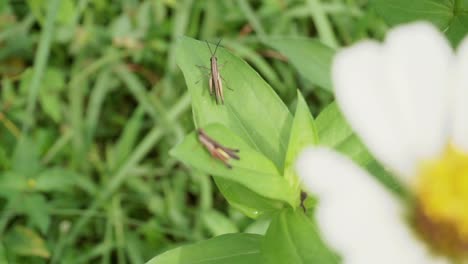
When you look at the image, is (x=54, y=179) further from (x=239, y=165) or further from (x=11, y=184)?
(x=239, y=165)

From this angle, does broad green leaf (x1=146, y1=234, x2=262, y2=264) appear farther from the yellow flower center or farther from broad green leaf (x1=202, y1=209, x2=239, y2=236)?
broad green leaf (x1=202, y1=209, x2=239, y2=236)

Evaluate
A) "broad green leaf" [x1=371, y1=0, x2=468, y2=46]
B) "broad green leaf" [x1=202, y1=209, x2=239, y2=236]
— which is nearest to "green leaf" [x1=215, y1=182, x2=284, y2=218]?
"broad green leaf" [x1=371, y1=0, x2=468, y2=46]

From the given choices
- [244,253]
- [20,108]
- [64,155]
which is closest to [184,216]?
[64,155]

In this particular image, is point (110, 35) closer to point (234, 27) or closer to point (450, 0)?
point (234, 27)

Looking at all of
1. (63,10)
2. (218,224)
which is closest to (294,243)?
(218,224)

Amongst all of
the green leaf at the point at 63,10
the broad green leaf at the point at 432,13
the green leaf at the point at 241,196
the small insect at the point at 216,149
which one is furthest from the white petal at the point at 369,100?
the green leaf at the point at 63,10
